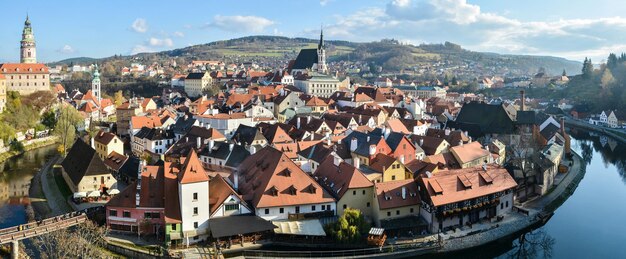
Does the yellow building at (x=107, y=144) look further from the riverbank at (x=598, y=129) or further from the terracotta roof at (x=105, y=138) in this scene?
the riverbank at (x=598, y=129)

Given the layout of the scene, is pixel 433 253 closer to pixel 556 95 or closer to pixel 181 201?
pixel 181 201

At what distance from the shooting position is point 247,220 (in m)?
24.6

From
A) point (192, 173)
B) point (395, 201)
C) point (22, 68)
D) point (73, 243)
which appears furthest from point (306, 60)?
point (73, 243)

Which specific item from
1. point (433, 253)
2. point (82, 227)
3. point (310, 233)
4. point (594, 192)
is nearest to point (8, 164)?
point (82, 227)

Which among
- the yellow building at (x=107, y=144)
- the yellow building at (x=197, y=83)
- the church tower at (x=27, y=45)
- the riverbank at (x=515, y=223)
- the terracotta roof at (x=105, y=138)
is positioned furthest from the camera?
the yellow building at (x=197, y=83)

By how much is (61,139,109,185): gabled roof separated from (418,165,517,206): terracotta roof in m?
20.3

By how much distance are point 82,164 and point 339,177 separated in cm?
1763

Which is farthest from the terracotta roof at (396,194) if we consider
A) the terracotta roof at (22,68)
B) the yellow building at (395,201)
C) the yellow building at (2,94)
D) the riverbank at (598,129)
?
the terracotta roof at (22,68)

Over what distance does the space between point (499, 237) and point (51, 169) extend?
3400cm

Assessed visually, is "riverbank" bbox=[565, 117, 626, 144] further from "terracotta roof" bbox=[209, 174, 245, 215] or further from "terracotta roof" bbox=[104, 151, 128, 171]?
"terracotta roof" bbox=[104, 151, 128, 171]

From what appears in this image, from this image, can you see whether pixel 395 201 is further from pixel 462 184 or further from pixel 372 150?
pixel 372 150

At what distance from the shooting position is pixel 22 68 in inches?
2479

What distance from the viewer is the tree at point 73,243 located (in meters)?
20.8

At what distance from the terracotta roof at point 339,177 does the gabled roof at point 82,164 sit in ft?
46.9
